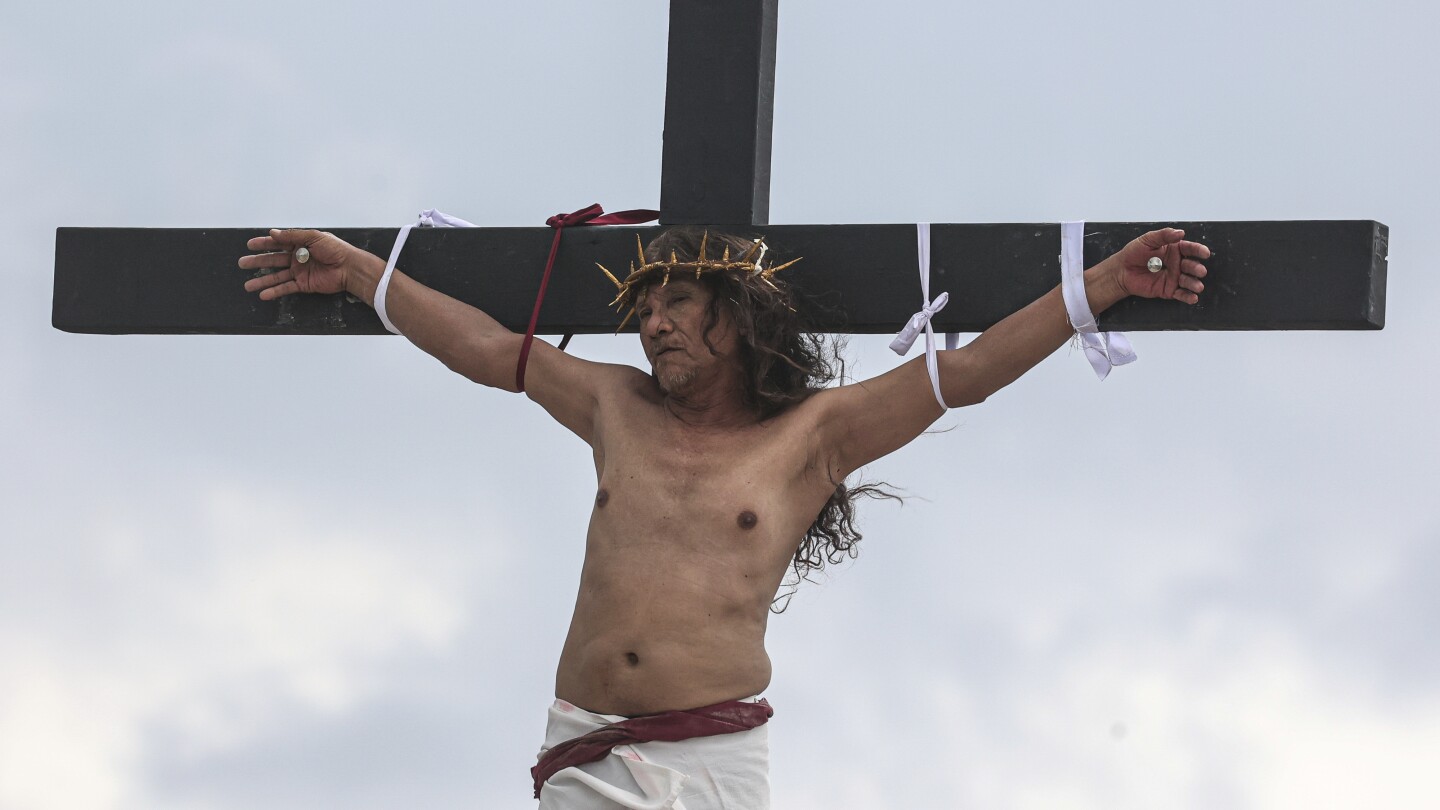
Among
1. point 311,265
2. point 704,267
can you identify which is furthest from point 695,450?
point 311,265

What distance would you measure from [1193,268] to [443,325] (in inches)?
61.6

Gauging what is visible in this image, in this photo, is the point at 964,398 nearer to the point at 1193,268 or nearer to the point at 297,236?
the point at 1193,268

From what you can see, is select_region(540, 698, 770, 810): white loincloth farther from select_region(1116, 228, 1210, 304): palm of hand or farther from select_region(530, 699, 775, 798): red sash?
select_region(1116, 228, 1210, 304): palm of hand

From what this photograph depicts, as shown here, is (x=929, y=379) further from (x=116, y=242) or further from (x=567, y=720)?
(x=116, y=242)

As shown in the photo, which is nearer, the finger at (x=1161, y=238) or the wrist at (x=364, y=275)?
the finger at (x=1161, y=238)

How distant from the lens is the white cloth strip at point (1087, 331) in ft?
16.1

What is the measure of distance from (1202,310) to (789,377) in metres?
0.89

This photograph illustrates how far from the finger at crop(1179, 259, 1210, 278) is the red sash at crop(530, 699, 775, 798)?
3.95 ft

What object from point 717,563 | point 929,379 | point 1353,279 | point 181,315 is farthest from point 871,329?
point 181,315

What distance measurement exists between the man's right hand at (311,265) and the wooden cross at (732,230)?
42mm

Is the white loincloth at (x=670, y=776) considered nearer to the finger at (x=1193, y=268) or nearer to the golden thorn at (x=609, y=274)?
the golden thorn at (x=609, y=274)

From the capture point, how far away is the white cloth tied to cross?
5359 millimetres

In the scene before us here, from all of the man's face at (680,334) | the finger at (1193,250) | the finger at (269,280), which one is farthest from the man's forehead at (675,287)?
the finger at (1193,250)

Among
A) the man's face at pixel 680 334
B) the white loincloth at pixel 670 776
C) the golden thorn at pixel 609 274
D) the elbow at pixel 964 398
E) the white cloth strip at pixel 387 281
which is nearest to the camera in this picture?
the white loincloth at pixel 670 776
